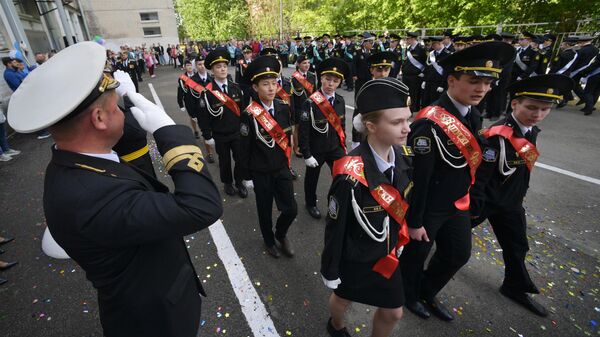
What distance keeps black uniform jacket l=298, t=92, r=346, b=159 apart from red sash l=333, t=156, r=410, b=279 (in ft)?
6.65

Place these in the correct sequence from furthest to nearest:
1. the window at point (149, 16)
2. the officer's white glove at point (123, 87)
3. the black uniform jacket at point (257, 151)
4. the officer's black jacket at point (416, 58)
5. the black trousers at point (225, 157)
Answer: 1. the window at point (149, 16)
2. the officer's black jacket at point (416, 58)
3. the black trousers at point (225, 157)
4. the black uniform jacket at point (257, 151)
5. the officer's white glove at point (123, 87)

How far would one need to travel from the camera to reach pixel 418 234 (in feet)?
8.17

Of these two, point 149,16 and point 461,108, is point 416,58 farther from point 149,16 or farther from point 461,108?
point 149,16

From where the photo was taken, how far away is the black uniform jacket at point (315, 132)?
13.6 feet

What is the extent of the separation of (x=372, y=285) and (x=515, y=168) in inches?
63.5

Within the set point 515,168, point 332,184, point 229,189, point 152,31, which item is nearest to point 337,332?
point 332,184

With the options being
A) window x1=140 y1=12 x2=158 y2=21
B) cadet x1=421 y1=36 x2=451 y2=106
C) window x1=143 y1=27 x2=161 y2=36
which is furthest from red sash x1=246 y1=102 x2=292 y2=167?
window x1=140 y1=12 x2=158 y2=21

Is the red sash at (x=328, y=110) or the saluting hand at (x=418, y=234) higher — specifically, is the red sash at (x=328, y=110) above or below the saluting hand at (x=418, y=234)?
above

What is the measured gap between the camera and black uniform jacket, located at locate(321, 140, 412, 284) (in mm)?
2012

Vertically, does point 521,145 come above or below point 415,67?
above

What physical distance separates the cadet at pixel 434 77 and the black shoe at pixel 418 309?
24.4ft

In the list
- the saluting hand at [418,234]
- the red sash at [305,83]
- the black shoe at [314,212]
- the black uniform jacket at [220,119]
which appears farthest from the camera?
the red sash at [305,83]

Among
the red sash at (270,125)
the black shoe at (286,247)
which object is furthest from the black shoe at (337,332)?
the red sash at (270,125)

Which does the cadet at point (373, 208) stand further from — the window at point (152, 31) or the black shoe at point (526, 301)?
the window at point (152, 31)
